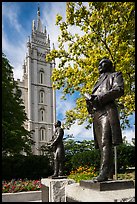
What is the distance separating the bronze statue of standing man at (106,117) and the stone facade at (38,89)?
5619 centimetres

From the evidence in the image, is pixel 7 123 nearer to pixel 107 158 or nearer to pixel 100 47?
pixel 100 47

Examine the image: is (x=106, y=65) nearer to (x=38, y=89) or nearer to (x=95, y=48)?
(x=95, y=48)

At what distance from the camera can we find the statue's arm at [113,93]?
4.09 metres

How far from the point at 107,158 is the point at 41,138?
5866cm

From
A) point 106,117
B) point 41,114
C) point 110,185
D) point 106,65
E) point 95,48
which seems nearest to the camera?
point 110,185

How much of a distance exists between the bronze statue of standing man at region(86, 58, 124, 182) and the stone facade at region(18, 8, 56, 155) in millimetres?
56187

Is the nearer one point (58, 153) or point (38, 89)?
point (58, 153)

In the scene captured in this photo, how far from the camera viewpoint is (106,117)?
4.21 m

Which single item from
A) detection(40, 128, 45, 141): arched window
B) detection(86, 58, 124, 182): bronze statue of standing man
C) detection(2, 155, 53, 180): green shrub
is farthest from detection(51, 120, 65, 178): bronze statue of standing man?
detection(40, 128, 45, 141): arched window

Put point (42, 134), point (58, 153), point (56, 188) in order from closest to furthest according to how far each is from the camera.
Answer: point (56, 188)
point (58, 153)
point (42, 134)

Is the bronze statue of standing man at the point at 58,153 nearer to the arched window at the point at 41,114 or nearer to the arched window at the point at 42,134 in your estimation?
the arched window at the point at 42,134

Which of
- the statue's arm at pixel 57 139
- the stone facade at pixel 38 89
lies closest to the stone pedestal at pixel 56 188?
the statue's arm at pixel 57 139

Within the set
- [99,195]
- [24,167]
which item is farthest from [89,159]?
[99,195]

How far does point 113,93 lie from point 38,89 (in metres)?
60.0
